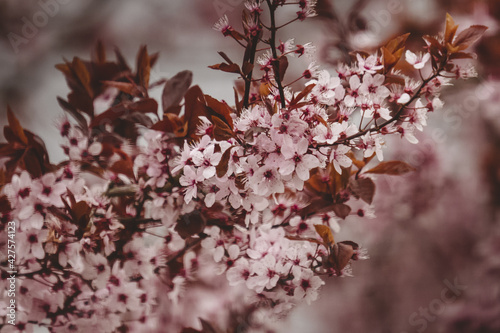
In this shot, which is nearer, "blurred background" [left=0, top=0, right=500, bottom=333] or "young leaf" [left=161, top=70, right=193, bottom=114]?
"young leaf" [left=161, top=70, right=193, bottom=114]

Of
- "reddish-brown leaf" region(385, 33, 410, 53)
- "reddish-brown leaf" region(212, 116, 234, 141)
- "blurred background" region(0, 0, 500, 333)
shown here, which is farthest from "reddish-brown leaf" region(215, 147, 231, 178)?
"blurred background" region(0, 0, 500, 333)

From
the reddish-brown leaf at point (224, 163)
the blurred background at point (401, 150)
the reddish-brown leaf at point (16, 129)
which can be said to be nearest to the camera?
the reddish-brown leaf at point (224, 163)

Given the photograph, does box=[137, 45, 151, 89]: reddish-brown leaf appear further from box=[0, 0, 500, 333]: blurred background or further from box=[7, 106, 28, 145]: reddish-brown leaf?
box=[0, 0, 500, 333]: blurred background

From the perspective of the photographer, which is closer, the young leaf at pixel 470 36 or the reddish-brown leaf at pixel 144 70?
the young leaf at pixel 470 36

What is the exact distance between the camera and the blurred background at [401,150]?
121cm

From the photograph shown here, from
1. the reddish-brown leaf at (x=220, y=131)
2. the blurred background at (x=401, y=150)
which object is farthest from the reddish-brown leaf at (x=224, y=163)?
the blurred background at (x=401, y=150)

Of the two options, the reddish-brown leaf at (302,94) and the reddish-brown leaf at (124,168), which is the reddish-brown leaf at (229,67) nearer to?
the reddish-brown leaf at (302,94)

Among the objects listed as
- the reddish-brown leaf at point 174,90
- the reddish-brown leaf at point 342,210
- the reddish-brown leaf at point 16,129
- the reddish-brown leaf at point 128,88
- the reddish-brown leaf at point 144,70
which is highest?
the reddish-brown leaf at point 144,70

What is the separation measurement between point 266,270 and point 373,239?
1077mm

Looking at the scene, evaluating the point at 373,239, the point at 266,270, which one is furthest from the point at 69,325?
the point at 373,239

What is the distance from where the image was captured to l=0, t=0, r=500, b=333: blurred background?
1.21 meters

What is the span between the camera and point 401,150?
1.32 m

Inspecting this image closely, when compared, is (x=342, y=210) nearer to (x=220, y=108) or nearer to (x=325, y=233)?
(x=325, y=233)

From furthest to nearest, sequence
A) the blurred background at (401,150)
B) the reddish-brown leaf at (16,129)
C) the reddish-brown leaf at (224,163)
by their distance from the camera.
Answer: the blurred background at (401,150) → the reddish-brown leaf at (16,129) → the reddish-brown leaf at (224,163)
